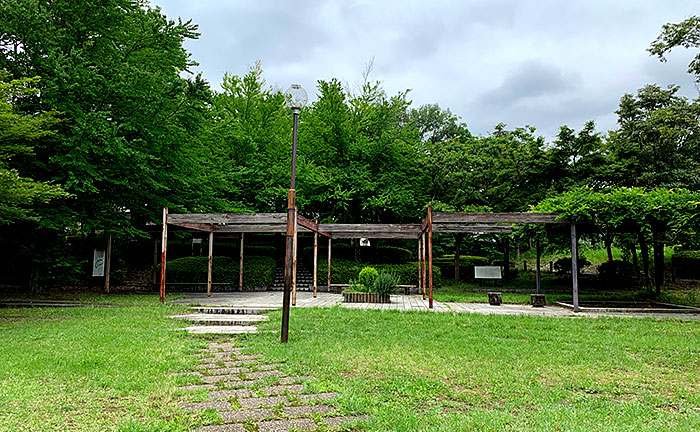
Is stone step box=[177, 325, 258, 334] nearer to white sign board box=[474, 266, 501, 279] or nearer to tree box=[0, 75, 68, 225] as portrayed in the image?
tree box=[0, 75, 68, 225]

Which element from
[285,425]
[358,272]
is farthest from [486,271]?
[285,425]

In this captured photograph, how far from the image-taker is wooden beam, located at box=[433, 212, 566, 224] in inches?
411

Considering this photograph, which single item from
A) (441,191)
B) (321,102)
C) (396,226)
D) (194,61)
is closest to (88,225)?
(194,61)

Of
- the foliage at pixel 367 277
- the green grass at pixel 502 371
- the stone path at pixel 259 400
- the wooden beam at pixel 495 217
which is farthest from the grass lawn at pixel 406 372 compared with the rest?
the foliage at pixel 367 277

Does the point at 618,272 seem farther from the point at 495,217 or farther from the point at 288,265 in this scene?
the point at 288,265

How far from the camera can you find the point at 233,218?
11234mm

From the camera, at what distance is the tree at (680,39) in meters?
13.2

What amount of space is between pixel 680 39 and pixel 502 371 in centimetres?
1447

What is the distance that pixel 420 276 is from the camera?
53.5 feet

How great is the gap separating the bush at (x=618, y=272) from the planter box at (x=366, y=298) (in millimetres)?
11759

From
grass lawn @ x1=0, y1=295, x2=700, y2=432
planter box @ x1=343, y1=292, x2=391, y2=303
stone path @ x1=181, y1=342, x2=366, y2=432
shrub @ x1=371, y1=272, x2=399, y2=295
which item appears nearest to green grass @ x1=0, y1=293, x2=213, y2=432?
grass lawn @ x1=0, y1=295, x2=700, y2=432

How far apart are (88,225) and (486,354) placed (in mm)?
11224

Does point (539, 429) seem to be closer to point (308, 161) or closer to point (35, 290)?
point (35, 290)

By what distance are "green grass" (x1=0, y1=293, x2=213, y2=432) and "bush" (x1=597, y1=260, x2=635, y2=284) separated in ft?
58.6
